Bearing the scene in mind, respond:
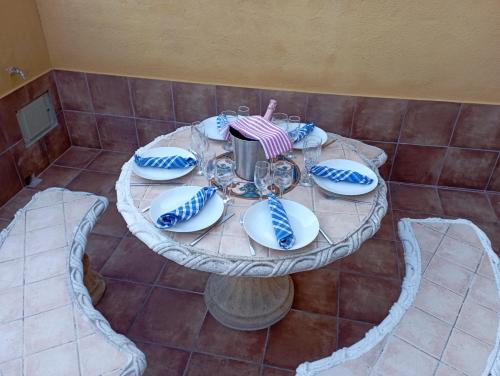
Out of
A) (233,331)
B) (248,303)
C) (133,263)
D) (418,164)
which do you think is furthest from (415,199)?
(133,263)

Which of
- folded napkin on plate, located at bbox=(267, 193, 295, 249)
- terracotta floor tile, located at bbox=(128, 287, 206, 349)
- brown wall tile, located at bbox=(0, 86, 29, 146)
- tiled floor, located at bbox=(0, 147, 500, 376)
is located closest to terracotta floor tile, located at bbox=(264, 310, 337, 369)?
tiled floor, located at bbox=(0, 147, 500, 376)

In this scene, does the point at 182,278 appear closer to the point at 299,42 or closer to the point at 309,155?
the point at 309,155

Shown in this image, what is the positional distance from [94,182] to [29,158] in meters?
0.57

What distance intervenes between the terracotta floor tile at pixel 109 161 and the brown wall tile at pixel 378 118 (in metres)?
2.12

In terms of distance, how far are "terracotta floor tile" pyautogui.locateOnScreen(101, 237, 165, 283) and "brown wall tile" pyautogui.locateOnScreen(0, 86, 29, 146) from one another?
132 centimetres

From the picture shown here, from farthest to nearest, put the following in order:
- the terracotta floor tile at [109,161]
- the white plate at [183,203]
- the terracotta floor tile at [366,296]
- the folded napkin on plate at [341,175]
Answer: the terracotta floor tile at [109,161], the terracotta floor tile at [366,296], the folded napkin on plate at [341,175], the white plate at [183,203]

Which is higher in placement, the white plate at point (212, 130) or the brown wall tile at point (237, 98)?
the white plate at point (212, 130)

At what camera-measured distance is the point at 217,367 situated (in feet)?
6.56

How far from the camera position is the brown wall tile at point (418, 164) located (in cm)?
318

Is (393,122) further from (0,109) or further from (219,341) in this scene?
(0,109)

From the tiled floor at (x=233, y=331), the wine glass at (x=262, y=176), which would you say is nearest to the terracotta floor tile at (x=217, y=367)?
the tiled floor at (x=233, y=331)

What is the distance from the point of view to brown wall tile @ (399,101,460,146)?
2982 mm

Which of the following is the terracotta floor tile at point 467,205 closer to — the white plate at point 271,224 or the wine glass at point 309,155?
the wine glass at point 309,155

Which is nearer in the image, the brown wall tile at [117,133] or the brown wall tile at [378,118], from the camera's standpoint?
the brown wall tile at [378,118]
